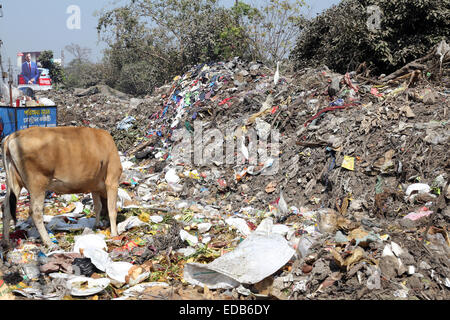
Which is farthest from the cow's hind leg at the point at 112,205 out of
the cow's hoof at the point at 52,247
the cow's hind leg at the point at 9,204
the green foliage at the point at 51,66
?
the green foliage at the point at 51,66

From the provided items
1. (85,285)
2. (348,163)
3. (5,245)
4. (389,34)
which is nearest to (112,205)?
(5,245)

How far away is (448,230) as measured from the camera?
4703 mm

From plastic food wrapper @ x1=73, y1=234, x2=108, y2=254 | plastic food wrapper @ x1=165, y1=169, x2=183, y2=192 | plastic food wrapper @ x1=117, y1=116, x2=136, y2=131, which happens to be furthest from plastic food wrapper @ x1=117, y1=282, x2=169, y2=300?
plastic food wrapper @ x1=117, y1=116, x2=136, y2=131

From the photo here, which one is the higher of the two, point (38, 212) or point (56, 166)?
point (56, 166)

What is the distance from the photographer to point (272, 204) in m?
6.93

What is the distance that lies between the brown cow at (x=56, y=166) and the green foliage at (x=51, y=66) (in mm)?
30651

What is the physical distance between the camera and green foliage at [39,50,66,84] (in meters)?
32.4

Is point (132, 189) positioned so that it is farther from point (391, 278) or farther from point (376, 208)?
point (391, 278)

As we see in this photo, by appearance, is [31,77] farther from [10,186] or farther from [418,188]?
[418,188]

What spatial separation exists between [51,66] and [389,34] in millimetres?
28389

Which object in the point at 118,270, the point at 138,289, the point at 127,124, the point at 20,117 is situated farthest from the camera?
the point at 127,124

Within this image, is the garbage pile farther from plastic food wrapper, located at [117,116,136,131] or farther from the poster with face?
the poster with face

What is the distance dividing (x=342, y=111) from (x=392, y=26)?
6.44m

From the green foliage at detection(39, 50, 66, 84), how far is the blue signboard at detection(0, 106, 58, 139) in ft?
79.5
